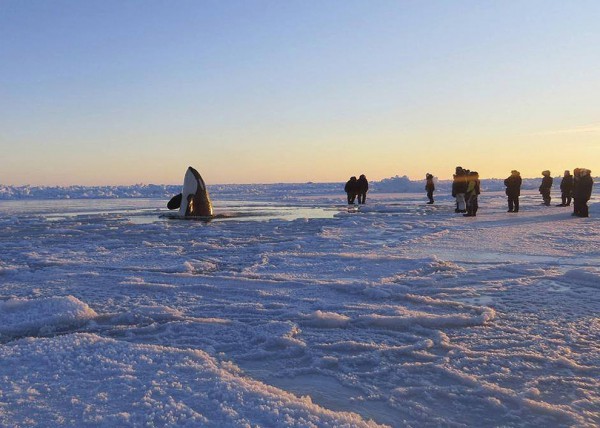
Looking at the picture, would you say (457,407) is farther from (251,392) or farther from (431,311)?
(431,311)

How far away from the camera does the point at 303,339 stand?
13.1 ft

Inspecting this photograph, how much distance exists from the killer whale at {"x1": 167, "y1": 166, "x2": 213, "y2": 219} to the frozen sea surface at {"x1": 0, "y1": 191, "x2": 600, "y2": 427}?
9.25 m

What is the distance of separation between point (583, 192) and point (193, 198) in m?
12.6

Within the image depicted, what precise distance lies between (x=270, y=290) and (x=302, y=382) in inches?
112

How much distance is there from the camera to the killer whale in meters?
17.8

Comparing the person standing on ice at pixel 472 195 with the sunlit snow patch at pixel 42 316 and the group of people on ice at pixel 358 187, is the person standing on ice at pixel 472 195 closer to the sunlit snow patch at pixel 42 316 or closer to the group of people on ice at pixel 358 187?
the group of people on ice at pixel 358 187

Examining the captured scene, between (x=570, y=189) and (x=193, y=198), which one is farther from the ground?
(x=570, y=189)

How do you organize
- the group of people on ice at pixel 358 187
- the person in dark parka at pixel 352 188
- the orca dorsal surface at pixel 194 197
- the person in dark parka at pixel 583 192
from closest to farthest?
the person in dark parka at pixel 583 192 → the orca dorsal surface at pixel 194 197 → the group of people on ice at pixel 358 187 → the person in dark parka at pixel 352 188

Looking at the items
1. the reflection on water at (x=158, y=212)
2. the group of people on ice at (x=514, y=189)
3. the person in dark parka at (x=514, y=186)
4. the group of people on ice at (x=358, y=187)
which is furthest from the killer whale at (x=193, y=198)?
the group of people on ice at (x=358, y=187)

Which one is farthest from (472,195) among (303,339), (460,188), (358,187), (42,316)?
(42,316)

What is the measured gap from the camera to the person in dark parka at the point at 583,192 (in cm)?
1602

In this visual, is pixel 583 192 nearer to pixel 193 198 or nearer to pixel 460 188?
pixel 460 188

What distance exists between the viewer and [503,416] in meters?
2.63

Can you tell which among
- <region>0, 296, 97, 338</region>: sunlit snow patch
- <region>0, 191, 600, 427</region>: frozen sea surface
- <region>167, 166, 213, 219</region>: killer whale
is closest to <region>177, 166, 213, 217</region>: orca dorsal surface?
<region>167, 166, 213, 219</region>: killer whale
